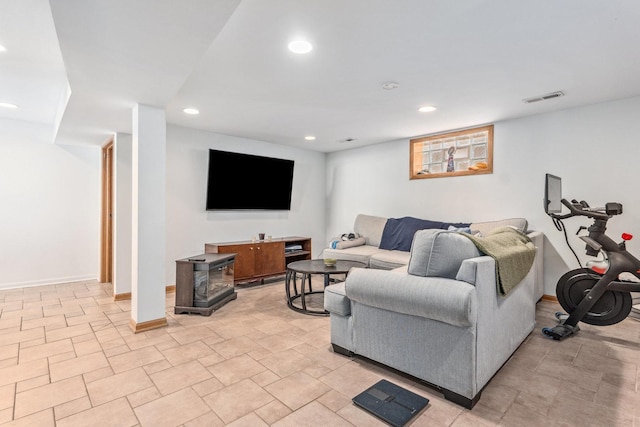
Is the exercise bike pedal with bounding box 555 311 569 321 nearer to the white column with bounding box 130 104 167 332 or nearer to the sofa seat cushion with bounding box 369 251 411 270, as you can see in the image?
the sofa seat cushion with bounding box 369 251 411 270

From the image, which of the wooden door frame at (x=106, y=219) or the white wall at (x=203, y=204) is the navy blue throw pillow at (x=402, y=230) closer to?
the white wall at (x=203, y=204)

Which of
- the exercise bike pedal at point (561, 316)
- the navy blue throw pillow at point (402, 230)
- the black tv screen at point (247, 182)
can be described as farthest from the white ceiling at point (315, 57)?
the exercise bike pedal at point (561, 316)

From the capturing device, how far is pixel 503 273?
2070 millimetres

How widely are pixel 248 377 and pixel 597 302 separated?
3.04 m

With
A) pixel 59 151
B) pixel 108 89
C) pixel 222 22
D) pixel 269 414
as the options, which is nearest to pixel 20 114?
pixel 59 151

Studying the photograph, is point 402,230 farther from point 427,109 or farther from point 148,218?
point 148,218

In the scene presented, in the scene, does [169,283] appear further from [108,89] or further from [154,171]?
[108,89]

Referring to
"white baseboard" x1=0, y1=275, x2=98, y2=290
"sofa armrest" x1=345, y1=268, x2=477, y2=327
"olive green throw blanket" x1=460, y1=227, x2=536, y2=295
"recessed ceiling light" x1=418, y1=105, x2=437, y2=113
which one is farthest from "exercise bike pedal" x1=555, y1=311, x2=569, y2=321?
"white baseboard" x1=0, y1=275, x2=98, y2=290

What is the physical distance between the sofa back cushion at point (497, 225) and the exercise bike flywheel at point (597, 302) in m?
0.92

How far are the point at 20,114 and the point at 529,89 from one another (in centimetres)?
620

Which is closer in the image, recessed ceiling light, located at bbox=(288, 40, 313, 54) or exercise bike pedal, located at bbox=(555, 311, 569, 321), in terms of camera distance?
recessed ceiling light, located at bbox=(288, 40, 313, 54)

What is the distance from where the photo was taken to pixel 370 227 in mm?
5449

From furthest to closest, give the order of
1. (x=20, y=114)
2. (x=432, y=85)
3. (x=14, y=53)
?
(x=20, y=114), (x=432, y=85), (x=14, y=53)

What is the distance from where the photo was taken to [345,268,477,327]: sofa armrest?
5.72ft
